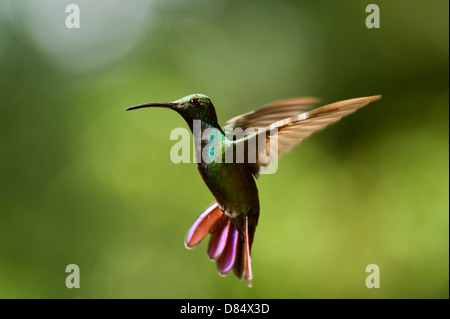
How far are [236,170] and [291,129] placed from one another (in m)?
0.13

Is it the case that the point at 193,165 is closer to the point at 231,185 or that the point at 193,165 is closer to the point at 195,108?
the point at 231,185

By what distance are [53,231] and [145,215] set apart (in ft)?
2.22

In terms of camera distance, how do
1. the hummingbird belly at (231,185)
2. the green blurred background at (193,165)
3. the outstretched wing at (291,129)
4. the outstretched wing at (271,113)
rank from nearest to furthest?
the outstretched wing at (291,129)
the hummingbird belly at (231,185)
the outstretched wing at (271,113)
the green blurred background at (193,165)

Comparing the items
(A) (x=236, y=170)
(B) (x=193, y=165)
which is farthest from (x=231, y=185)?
(B) (x=193, y=165)

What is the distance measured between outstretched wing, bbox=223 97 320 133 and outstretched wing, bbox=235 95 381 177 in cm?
16

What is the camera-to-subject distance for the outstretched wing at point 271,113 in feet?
3.24

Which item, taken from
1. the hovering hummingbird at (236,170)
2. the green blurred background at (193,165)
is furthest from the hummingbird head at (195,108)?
the green blurred background at (193,165)

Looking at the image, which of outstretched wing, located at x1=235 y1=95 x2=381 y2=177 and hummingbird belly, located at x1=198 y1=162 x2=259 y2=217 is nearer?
outstretched wing, located at x1=235 y1=95 x2=381 y2=177

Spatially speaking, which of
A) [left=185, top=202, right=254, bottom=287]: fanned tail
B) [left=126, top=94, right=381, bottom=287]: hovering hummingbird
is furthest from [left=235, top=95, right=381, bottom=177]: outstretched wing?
[left=185, top=202, right=254, bottom=287]: fanned tail

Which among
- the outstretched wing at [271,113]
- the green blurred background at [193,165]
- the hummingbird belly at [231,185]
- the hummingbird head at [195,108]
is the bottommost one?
the hummingbird belly at [231,185]

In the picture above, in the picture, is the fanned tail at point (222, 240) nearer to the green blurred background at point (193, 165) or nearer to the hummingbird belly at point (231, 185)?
the hummingbird belly at point (231, 185)

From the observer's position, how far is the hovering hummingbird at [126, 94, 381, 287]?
61cm

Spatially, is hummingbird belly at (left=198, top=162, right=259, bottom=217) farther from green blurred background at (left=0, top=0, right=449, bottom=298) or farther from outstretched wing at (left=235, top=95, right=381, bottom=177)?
green blurred background at (left=0, top=0, right=449, bottom=298)

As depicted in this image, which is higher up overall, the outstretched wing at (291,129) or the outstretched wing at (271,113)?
the outstretched wing at (271,113)
